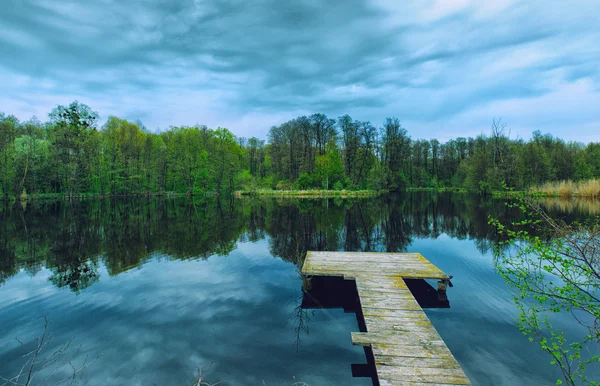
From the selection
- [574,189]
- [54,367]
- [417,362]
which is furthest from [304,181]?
[417,362]

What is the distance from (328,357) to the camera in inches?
220

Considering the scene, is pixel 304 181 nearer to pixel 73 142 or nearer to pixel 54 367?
pixel 73 142

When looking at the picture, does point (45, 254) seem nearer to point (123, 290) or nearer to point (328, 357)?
point (123, 290)

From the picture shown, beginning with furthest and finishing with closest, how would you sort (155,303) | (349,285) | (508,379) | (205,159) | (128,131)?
(205,159), (128,131), (349,285), (155,303), (508,379)

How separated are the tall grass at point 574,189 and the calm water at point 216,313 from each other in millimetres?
28887

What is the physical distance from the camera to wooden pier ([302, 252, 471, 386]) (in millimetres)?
4016

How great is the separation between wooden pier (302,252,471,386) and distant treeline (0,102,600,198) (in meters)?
43.5

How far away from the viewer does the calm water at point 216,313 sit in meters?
5.23

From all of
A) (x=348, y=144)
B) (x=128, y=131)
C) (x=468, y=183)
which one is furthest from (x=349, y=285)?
(x=128, y=131)

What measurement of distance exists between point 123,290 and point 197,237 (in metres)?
8.09

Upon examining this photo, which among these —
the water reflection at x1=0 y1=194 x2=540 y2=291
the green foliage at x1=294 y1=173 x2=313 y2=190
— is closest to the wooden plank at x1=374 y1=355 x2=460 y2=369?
the water reflection at x1=0 y1=194 x2=540 y2=291

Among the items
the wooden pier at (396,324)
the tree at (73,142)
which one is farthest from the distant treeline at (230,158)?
the wooden pier at (396,324)

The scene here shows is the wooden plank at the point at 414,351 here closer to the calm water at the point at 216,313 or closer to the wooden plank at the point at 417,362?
the wooden plank at the point at 417,362

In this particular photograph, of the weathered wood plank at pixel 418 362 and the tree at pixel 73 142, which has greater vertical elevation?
the tree at pixel 73 142
